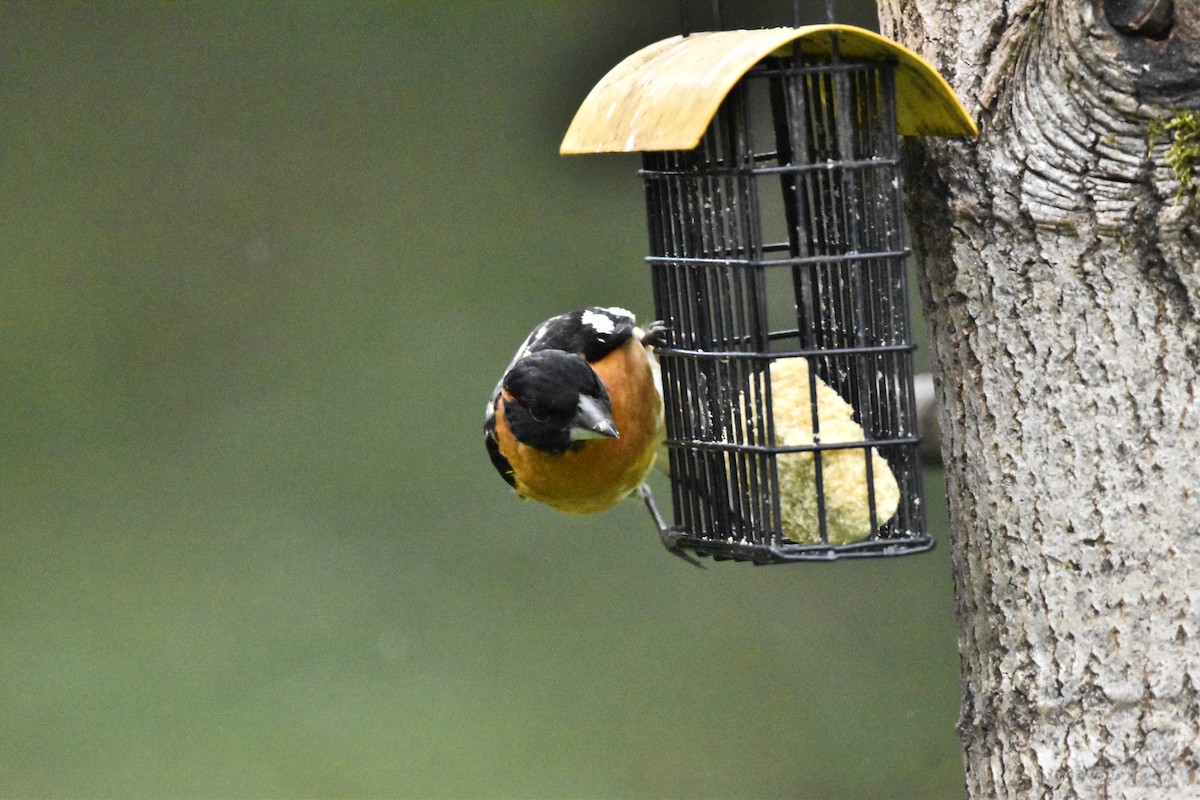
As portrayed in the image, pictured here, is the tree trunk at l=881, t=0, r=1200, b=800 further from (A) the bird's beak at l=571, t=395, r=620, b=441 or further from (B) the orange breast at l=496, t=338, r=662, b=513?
(B) the orange breast at l=496, t=338, r=662, b=513

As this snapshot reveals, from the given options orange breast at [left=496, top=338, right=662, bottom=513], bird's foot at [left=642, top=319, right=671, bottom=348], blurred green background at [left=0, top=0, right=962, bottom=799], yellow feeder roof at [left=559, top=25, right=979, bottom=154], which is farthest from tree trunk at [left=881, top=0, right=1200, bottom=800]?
blurred green background at [left=0, top=0, right=962, bottom=799]

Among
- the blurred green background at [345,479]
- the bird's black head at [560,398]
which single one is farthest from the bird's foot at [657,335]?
the blurred green background at [345,479]

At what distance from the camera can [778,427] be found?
2279 mm

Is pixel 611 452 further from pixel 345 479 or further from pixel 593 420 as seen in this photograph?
pixel 345 479

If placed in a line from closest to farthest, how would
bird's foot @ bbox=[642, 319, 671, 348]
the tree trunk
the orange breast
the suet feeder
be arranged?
the tree trunk, the suet feeder, bird's foot @ bbox=[642, 319, 671, 348], the orange breast

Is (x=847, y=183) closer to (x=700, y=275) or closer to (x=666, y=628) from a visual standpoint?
(x=700, y=275)

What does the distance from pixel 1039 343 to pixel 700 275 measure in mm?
551

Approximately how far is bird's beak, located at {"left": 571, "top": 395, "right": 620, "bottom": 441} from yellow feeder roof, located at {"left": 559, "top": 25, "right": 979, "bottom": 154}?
62 centimetres

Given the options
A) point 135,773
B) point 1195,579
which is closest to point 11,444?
point 135,773

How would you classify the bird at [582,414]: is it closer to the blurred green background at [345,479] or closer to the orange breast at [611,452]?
the orange breast at [611,452]

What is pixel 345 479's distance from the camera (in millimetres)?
6227

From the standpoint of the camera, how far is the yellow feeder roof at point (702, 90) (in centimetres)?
196

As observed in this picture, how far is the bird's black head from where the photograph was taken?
8.87 ft

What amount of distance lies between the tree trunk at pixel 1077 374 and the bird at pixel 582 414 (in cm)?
71
